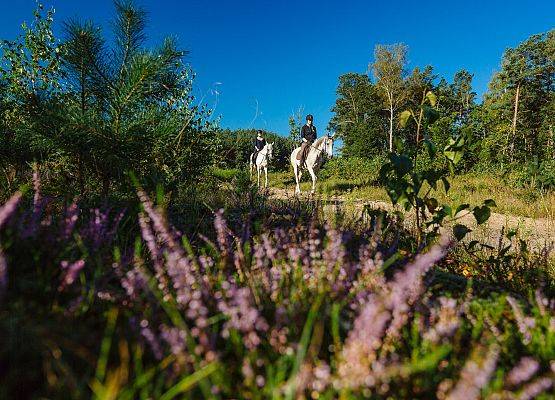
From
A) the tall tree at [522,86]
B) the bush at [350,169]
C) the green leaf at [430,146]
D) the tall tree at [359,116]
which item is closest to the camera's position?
the green leaf at [430,146]

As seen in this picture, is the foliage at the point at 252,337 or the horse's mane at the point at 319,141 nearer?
the foliage at the point at 252,337

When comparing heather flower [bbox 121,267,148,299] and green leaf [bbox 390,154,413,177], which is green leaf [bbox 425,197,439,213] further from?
heather flower [bbox 121,267,148,299]

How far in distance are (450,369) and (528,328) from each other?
53 cm

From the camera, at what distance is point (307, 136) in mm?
17844

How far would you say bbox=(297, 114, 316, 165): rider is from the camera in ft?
56.4

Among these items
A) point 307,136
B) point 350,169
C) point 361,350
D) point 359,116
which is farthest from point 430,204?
point 359,116

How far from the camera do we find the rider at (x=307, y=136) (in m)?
17.2

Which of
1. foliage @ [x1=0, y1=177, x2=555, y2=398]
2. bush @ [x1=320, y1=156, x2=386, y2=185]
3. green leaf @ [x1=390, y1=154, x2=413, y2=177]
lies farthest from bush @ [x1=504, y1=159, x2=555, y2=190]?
foliage @ [x1=0, y1=177, x2=555, y2=398]

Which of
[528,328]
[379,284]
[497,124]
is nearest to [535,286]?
[528,328]

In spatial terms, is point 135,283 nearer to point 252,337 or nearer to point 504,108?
point 252,337

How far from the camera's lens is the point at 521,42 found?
98.7 ft

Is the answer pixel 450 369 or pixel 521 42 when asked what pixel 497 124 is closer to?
pixel 521 42

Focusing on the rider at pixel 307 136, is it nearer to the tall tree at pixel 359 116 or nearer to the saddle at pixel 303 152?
the saddle at pixel 303 152

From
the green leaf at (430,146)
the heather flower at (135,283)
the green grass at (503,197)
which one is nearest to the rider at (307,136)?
the green grass at (503,197)
